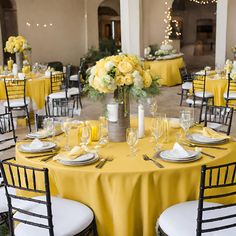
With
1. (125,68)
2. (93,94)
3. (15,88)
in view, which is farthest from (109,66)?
(15,88)

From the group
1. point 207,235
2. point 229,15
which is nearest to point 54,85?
point 207,235

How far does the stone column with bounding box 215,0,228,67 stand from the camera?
11508mm

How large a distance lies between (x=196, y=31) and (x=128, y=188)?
1843 cm

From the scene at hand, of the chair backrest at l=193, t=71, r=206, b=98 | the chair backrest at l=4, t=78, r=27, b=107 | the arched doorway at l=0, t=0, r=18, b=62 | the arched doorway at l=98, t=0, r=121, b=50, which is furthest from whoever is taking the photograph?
the arched doorway at l=98, t=0, r=121, b=50

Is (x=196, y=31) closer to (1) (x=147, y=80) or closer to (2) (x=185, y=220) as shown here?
(1) (x=147, y=80)

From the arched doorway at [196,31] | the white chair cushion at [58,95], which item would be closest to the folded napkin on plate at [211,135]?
the white chair cushion at [58,95]

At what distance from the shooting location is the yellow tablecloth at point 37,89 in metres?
7.19

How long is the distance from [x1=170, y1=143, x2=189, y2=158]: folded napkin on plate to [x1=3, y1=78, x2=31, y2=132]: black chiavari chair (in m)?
4.28

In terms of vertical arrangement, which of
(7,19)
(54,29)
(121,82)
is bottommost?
(121,82)

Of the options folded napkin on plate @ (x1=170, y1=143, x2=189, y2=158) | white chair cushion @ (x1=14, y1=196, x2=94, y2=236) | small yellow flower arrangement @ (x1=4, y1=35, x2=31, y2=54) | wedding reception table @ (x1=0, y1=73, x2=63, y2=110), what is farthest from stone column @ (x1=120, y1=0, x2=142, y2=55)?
white chair cushion @ (x1=14, y1=196, x2=94, y2=236)

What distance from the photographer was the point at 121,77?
2896 millimetres

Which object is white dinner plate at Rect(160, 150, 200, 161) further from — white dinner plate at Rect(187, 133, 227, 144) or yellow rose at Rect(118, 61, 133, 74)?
yellow rose at Rect(118, 61, 133, 74)

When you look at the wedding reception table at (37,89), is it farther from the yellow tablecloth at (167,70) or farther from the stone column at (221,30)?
the stone column at (221,30)

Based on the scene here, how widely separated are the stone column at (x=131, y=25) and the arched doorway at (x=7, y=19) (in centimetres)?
363
